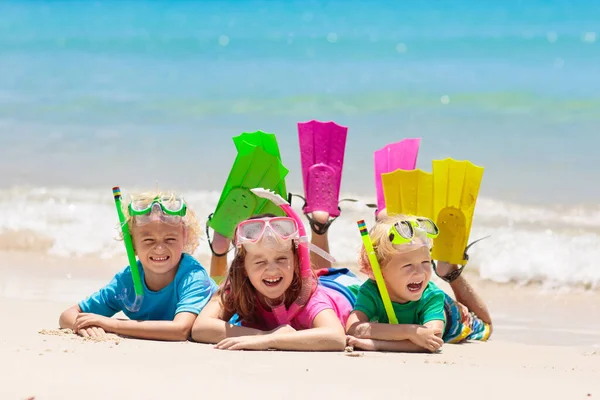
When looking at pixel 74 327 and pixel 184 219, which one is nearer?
pixel 74 327

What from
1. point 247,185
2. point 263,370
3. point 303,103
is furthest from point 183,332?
point 303,103

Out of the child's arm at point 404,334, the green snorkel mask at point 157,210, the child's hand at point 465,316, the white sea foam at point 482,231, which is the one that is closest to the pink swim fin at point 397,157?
the child's hand at point 465,316

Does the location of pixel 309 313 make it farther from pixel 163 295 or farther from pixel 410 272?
pixel 163 295

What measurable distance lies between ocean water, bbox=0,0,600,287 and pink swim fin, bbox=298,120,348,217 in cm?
272

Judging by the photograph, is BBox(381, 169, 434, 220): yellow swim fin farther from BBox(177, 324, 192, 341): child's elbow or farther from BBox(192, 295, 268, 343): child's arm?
BBox(177, 324, 192, 341): child's elbow

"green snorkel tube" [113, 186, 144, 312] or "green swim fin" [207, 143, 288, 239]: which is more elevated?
"green swim fin" [207, 143, 288, 239]

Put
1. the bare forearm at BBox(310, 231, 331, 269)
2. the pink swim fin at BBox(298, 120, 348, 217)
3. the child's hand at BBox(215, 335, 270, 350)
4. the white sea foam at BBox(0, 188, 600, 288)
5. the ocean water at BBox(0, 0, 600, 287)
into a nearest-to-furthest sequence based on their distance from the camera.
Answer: the child's hand at BBox(215, 335, 270, 350) < the bare forearm at BBox(310, 231, 331, 269) < the pink swim fin at BBox(298, 120, 348, 217) < the white sea foam at BBox(0, 188, 600, 288) < the ocean water at BBox(0, 0, 600, 287)

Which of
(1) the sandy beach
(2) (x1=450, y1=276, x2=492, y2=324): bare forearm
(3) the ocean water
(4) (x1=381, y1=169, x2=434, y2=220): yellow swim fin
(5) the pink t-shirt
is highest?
(3) the ocean water

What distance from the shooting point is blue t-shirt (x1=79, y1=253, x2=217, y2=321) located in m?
4.80

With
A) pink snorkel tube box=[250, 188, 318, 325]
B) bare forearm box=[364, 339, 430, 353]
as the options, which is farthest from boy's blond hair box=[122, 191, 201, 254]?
bare forearm box=[364, 339, 430, 353]

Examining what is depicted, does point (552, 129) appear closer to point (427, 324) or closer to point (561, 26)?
point (561, 26)

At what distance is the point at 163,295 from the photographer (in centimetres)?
488

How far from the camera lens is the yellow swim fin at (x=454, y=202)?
17.6 feet

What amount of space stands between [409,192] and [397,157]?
775 millimetres
